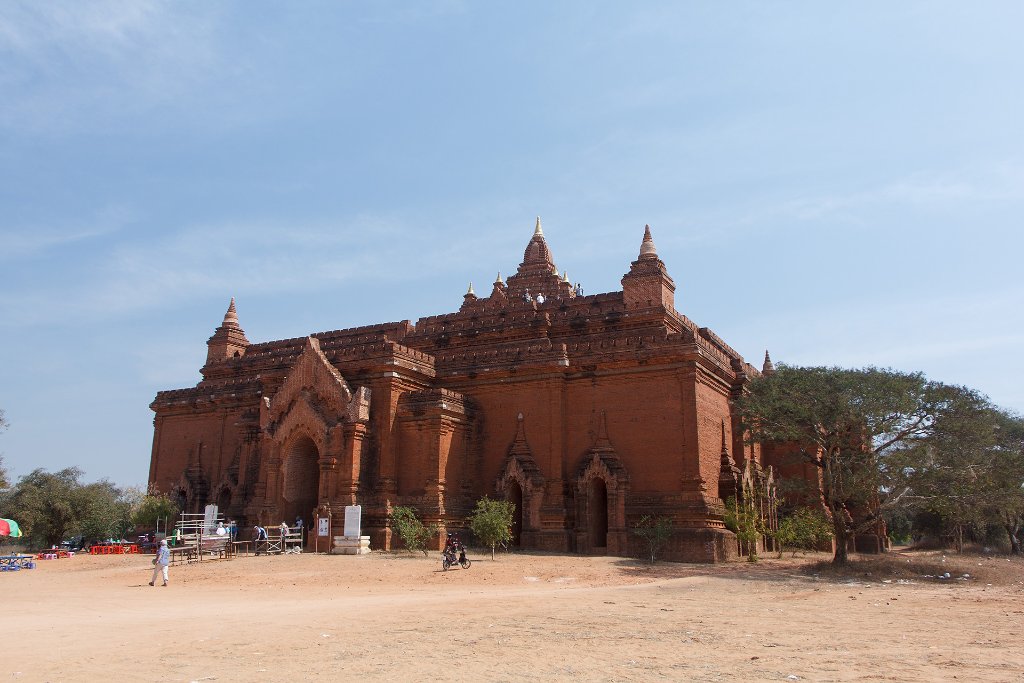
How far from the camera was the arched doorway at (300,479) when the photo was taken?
33438mm

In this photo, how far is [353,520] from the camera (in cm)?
2908

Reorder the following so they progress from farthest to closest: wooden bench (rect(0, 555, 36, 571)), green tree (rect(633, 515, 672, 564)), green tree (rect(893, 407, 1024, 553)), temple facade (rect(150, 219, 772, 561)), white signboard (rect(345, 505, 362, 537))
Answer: temple facade (rect(150, 219, 772, 561)) → wooden bench (rect(0, 555, 36, 571)) → white signboard (rect(345, 505, 362, 537)) → green tree (rect(633, 515, 672, 564)) → green tree (rect(893, 407, 1024, 553))

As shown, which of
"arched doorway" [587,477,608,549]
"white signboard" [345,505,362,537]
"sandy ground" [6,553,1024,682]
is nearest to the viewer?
"sandy ground" [6,553,1024,682]

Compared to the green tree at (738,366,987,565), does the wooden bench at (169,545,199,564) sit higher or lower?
lower

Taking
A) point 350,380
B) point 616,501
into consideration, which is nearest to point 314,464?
point 350,380

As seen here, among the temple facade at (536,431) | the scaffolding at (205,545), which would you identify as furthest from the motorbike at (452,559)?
the scaffolding at (205,545)

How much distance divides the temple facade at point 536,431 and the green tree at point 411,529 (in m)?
0.47

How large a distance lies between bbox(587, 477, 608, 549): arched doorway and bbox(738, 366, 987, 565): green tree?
251 inches

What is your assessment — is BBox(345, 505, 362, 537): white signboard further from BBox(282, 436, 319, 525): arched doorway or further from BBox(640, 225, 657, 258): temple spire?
BBox(640, 225, 657, 258): temple spire

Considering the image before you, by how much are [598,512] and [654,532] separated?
Answer: 3293mm

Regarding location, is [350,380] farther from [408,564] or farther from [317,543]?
[408,564]

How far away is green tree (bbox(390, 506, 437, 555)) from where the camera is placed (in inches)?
1125

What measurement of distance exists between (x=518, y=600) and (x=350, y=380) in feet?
58.8

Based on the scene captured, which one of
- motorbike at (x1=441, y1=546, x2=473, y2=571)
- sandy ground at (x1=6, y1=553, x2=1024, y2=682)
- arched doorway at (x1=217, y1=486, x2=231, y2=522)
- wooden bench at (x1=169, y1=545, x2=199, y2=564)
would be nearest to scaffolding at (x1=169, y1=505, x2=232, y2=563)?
wooden bench at (x1=169, y1=545, x2=199, y2=564)
